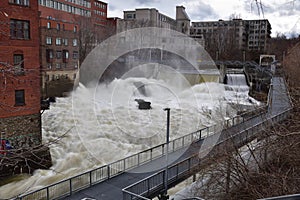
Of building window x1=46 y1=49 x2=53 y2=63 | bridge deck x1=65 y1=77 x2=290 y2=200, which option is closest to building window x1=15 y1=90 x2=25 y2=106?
bridge deck x1=65 y1=77 x2=290 y2=200

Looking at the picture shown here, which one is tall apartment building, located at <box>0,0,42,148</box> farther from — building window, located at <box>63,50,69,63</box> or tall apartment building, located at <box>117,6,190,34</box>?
tall apartment building, located at <box>117,6,190,34</box>

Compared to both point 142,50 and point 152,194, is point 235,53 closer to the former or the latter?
point 142,50

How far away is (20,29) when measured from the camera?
57.2 feet

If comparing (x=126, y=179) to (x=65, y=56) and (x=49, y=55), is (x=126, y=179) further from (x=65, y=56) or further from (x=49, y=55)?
(x=65, y=56)

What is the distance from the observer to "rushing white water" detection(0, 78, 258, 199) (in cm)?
1688

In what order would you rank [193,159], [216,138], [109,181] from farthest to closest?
[216,138], [193,159], [109,181]

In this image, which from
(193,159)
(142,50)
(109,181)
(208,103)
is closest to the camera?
(109,181)

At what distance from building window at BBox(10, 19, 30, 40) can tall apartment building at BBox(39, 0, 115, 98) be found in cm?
880

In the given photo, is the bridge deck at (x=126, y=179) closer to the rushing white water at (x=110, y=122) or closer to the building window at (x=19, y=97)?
the rushing white water at (x=110, y=122)

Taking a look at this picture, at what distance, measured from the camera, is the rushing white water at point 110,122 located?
16.9 metres

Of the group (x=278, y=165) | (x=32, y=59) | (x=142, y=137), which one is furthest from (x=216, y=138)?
(x=32, y=59)

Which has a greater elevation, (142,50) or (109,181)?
(142,50)

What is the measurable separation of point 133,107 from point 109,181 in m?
19.9

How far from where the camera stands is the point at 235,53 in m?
64.2
